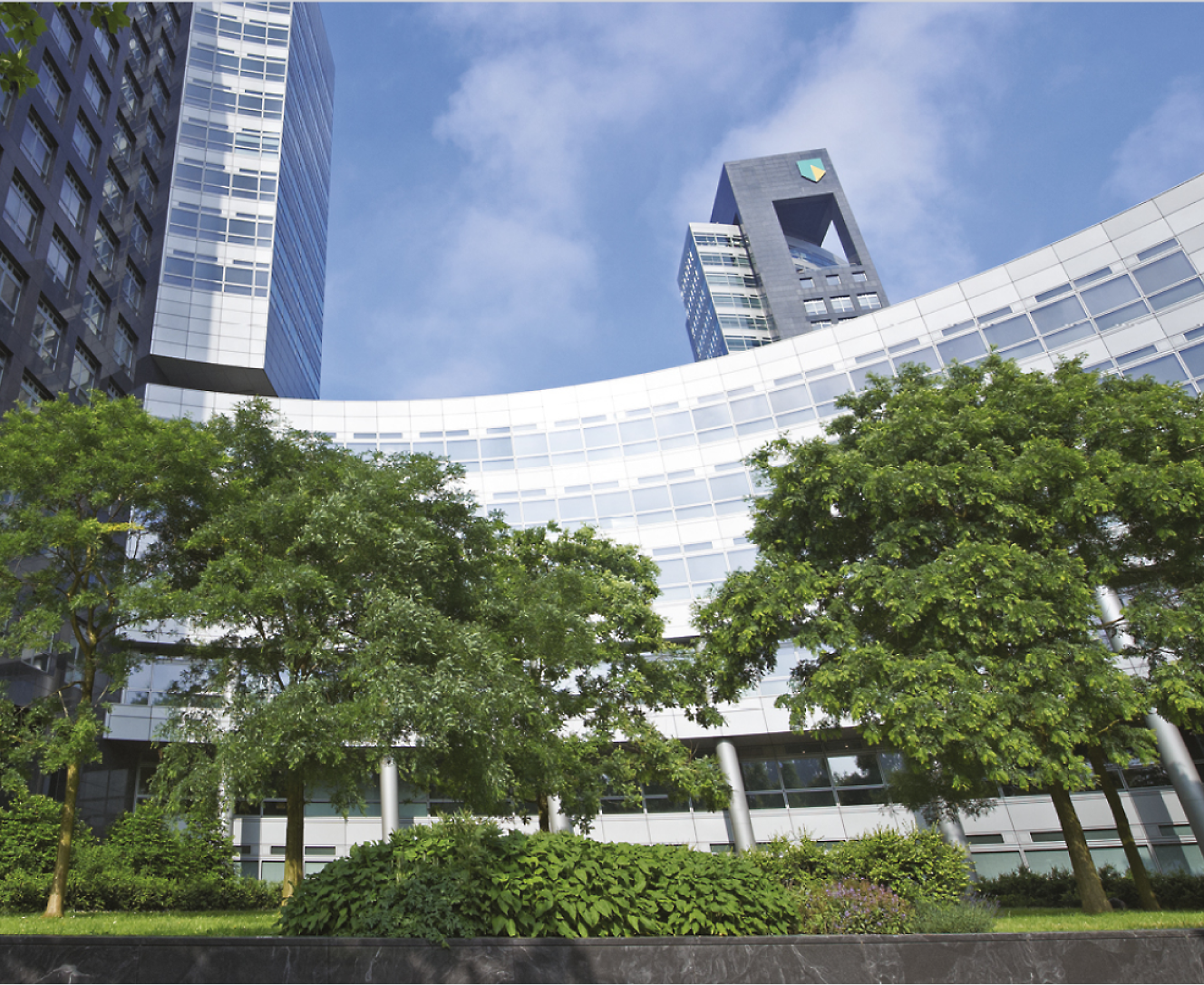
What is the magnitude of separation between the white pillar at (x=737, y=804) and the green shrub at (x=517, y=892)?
21.6 m

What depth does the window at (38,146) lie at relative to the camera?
1272 inches

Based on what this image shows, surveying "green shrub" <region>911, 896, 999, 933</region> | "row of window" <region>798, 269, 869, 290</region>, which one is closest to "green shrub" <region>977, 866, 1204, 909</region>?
"green shrub" <region>911, 896, 999, 933</region>

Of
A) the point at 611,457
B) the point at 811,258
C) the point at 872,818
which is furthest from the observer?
the point at 811,258

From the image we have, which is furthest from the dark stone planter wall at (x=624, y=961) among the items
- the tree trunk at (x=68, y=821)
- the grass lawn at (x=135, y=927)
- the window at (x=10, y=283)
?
the window at (x=10, y=283)

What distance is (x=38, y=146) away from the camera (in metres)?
33.3

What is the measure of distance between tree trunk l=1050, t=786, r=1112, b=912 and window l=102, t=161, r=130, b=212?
4618cm

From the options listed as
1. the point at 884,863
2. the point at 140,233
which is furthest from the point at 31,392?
the point at 884,863

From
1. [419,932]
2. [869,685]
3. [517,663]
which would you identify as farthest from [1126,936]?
[517,663]

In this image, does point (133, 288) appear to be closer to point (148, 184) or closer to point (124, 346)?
point (124, 346)

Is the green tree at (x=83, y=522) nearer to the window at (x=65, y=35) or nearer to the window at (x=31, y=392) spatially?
the window at (x=31, y=392)

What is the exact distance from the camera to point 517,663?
17594 millimetres

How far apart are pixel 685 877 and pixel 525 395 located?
36136 millimetres

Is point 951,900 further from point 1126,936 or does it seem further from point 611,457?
point 611,457

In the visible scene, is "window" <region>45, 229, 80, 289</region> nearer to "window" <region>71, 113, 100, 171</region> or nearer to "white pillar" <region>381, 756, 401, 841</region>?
"window" <region>71, 113, 100, 171</region>
